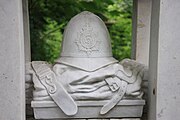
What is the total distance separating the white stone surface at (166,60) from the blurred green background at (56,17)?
4.59 feet

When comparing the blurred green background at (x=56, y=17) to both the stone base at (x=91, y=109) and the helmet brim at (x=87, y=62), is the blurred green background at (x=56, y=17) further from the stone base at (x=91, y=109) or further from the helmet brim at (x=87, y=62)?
the stone base at (x=91, y=109)

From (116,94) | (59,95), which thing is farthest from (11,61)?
(116,94)

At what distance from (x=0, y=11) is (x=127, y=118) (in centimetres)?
78

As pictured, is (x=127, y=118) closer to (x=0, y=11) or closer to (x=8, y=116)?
(x=8, y=116)

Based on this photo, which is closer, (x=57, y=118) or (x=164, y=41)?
(x=164, y=41)

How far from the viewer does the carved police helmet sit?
5.33ft

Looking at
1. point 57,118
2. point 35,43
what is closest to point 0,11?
point 57,118

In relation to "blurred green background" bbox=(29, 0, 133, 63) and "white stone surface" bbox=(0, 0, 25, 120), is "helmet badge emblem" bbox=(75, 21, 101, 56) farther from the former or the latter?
"blurred green background" bbox=(29, 0, 133, 63)

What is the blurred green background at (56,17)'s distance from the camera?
9.69 feet

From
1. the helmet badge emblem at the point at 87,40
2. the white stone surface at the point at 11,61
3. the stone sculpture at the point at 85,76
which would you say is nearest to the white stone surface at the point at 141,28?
the stone sculpture at the point at 85,76

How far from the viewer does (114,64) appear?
1.65 m

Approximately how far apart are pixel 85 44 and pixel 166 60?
399 mm

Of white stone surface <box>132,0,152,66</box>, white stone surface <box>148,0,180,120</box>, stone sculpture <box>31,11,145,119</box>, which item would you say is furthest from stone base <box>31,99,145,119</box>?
white stone surface <box>132,0,152,66</box>

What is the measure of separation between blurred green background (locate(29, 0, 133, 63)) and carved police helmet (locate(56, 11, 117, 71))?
1.17 metres
